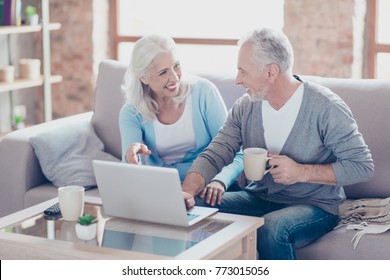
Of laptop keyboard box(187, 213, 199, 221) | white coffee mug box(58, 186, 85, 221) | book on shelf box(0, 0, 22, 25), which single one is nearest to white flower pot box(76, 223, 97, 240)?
white coffee mug box(58, 186, 85, 221)

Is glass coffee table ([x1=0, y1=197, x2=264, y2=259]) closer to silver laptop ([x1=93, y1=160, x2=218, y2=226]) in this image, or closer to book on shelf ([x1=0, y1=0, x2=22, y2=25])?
silver laptop ([x1=93, y1=160, x2=218, y2=226])

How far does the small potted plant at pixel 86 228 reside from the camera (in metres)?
2.38

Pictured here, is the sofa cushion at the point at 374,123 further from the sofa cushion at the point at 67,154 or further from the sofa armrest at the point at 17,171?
the sofa armrest at the point at 17,171

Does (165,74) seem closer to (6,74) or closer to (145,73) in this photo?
(145,73)

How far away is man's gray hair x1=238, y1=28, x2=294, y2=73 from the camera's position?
278cm

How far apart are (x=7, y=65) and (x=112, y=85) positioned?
155 cm

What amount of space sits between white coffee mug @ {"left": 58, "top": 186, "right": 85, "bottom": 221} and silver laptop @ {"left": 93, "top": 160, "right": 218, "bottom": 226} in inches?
2.9

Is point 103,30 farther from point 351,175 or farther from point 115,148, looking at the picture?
point 351,175

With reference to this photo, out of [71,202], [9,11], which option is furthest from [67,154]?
[9,11]

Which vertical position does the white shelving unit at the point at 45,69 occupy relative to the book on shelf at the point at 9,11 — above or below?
below

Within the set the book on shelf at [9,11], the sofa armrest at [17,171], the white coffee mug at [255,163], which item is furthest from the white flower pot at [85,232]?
the book on shelf at [9,11]

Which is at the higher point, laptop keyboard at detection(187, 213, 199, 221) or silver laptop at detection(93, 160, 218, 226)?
silver laptop at detection(93, 160, 218, 226)

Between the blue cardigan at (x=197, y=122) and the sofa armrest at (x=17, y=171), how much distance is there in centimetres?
50
